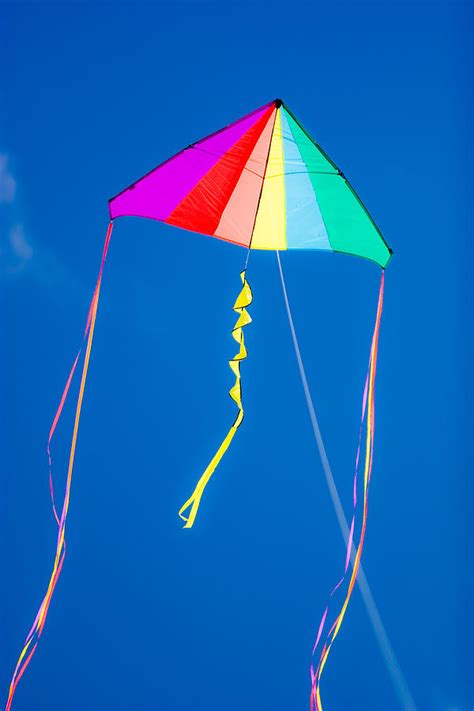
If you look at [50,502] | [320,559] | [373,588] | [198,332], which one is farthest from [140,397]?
[373,588]

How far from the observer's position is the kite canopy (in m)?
2.40

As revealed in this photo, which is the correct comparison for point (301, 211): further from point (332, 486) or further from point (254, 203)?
point (332, 486)

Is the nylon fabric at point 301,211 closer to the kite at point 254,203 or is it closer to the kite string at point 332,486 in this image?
the kite at point 254,203

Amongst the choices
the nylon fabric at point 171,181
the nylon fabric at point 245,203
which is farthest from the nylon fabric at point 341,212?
the nylon fabric at point 171,181

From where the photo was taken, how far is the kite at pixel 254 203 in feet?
7.84

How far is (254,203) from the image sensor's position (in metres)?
2.57

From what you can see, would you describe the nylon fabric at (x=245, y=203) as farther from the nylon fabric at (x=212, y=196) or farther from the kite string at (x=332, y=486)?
the kite string at (x=332, y=486)

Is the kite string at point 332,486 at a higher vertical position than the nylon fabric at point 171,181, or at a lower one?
lower

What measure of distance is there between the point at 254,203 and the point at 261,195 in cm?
4

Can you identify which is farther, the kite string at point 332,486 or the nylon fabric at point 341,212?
the kite string at point 332,486

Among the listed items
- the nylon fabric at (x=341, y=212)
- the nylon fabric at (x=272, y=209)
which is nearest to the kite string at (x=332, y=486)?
the nylon fabric at (x=272, y=209)

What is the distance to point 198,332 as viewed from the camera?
2.80 meters

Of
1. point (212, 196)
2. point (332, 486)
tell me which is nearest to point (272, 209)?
point (212, 196)

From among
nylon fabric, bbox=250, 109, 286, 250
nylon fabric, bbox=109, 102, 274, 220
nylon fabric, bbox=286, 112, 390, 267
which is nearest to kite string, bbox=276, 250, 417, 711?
nylon fabric, bbox=250, 109, 286, 250
